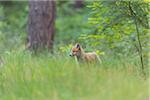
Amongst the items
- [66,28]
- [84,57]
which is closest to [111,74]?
[84,57]

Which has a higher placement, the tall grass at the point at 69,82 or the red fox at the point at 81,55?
the tall grass at the point at 69,82

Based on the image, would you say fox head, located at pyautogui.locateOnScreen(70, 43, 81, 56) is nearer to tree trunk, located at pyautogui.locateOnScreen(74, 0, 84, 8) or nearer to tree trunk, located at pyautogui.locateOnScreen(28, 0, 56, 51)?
tree trunk, located at pyautogui.locateOnScreen(28, 0, 56, 51)

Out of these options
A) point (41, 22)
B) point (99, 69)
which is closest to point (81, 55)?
point (99, 69)

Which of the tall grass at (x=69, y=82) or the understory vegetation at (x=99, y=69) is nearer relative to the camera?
the tall grass at (x=69, y=82)

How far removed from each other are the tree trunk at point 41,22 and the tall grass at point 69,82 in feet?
16.7

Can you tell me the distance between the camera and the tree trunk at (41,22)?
13.7 meters

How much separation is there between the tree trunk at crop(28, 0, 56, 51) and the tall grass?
508 centimetres

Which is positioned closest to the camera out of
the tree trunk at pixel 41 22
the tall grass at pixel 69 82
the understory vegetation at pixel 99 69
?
the tall grass at pixel 69 82

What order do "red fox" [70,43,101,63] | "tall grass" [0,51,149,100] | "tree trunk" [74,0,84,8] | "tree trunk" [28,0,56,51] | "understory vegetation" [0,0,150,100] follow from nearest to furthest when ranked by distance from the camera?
"tall grass" [0,51,149,100] → "understory vegetation" [0,0,150,100] → "red fox" [70,43,101,63] → "tree trunk" [28,0,56,51] → "tree trunk" [74,0,84,8]

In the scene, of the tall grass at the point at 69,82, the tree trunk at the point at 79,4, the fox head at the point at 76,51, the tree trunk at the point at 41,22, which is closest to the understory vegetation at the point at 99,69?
the tall grass at the point at 69,82

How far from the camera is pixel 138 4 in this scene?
30.2 ft

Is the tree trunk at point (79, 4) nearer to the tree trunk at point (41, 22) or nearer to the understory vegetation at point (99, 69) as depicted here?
the tree trunk at point (41, 22)

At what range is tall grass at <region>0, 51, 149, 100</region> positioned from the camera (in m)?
6.77

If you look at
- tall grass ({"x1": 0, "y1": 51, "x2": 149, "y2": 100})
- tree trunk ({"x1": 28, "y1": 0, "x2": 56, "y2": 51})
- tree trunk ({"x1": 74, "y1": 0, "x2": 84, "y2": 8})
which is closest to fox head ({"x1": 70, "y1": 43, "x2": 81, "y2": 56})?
tall grass ({"x1": 0, "y1": 51, "x2": 149, "y2": 100})
